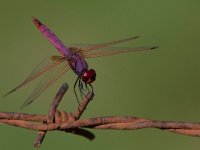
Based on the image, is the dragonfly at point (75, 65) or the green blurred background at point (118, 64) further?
the green blurred background at point (118, 64)

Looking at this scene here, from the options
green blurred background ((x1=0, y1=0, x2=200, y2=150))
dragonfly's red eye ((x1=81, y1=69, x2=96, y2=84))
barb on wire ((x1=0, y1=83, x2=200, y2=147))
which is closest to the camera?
barb on wire ((x1=0, y1=83, x2=200, y2=147))

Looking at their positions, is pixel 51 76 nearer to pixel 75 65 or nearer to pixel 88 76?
pixel 75 65

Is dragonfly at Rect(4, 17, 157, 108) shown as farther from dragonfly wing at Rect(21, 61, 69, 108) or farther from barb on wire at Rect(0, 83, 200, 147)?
barb on wire at Rect(0, 83, 200, 147)

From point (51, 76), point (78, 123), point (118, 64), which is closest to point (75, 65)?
point (51, 76)

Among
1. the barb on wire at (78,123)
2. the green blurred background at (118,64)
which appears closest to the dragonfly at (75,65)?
the barb on wire at (78,123)

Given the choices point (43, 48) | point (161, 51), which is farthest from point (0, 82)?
point (161, 51)

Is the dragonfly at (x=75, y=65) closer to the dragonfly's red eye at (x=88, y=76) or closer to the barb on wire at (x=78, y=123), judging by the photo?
the dragonfly's red eye at (x=88, y=76)

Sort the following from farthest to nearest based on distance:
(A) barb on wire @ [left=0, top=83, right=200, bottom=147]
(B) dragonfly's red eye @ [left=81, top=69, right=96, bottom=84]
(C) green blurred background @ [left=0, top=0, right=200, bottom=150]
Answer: (C) green blurred background @ [left=0, top=0, right=200, bottom=150] < (B) dragonfly's red eye @ [left=81, top=69, right=96, bottom=84] < (A) barb on wire @ [left=0, top=83, right=200, bottom=147]

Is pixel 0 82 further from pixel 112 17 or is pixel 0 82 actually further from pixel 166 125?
pixel 166 125

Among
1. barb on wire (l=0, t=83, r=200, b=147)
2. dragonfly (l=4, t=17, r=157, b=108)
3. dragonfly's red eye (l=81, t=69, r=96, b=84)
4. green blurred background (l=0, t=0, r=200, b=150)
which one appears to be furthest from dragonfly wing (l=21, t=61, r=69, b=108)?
green blurred background (l=0, t=0, r=200, b=150)
